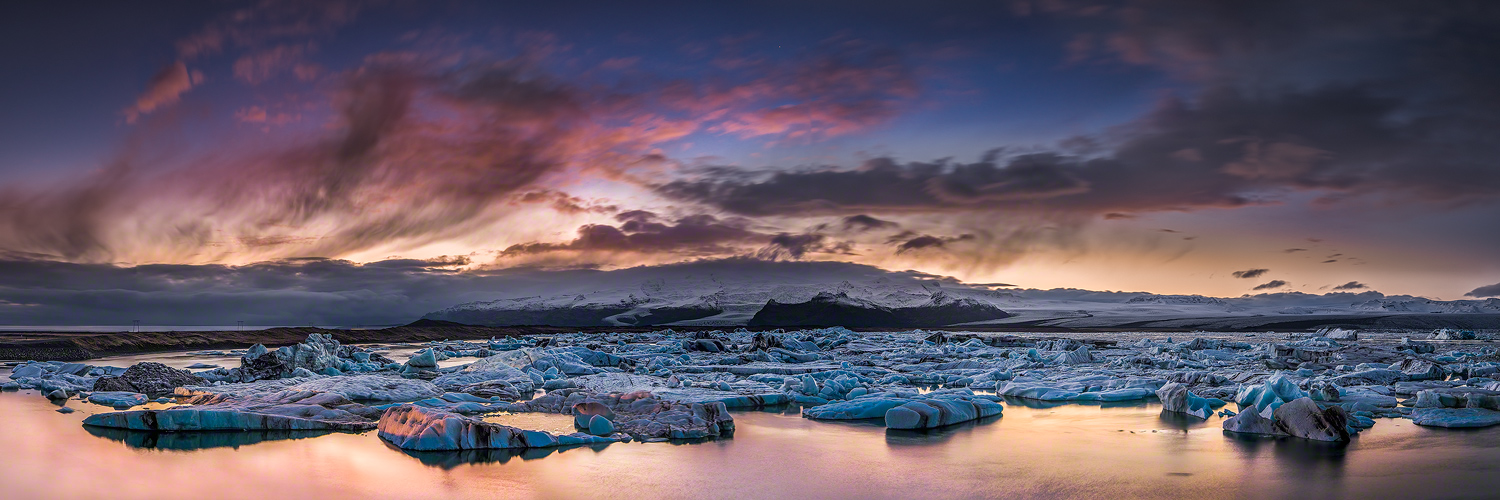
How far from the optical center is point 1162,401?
10.7 m

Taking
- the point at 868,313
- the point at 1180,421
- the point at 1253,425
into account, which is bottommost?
the point at 1180,421

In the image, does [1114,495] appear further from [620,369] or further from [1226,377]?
[620,369]

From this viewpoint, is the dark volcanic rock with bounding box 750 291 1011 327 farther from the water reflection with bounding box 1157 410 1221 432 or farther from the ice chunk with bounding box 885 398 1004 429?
the ice chunk with bounding box 885 398 1004 429

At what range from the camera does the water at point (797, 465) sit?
18.9 ft

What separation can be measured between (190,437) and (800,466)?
635 centimetres

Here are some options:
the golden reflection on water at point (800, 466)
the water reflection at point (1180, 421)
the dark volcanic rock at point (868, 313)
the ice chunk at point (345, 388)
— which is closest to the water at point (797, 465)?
the golden reflection on water at point (800, 466)

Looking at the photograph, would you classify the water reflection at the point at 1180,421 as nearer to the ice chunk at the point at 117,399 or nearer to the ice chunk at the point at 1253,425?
the ice chunk at the point at 1253,425

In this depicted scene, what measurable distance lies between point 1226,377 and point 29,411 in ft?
57.6

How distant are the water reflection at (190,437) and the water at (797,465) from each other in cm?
4

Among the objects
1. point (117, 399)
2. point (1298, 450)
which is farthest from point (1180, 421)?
point (117, 399)

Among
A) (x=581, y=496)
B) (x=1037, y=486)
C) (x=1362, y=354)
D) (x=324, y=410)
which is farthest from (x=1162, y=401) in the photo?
(x=1362, y=354)

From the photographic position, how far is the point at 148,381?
510 inches

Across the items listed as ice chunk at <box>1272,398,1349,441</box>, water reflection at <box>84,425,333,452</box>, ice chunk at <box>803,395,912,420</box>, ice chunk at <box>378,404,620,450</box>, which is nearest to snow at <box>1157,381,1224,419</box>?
ice chunk at <box>1272,398,1349,441</box>

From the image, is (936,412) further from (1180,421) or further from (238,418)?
(238,418)
